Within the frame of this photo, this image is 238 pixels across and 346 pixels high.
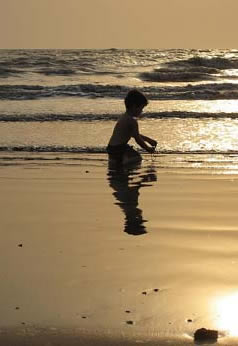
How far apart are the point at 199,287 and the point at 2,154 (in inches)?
258

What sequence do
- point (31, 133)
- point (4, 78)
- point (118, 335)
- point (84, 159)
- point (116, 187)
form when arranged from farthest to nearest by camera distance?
1. point (4, 78)
2. point (31, 133)
3. point (84, 159)
4. point (116, 187)
5. point (118, 335)

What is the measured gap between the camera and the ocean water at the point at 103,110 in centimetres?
1020

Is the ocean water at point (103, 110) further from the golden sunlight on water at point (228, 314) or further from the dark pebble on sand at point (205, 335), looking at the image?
the dark pebble on sand at point (205, 335)

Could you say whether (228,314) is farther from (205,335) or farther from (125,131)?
(125,131)

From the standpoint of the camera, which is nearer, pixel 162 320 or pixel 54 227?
pixel 162 320

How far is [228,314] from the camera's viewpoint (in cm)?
329

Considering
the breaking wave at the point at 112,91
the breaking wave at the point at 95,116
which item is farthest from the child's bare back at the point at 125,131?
the breaking wave at the point at 112,91

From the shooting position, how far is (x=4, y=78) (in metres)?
26.7

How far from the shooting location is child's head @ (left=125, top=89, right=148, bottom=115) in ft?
29.9

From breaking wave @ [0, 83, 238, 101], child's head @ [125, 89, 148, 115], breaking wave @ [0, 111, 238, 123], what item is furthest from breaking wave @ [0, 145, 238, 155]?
breaking wave @ [0, 83, 238, 101]

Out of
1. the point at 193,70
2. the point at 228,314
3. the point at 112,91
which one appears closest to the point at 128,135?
the point at 228,314

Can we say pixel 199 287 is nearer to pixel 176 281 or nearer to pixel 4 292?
pixel 176 281

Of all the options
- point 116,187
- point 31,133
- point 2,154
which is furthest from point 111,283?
point 31,133

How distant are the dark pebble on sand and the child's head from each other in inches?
246
